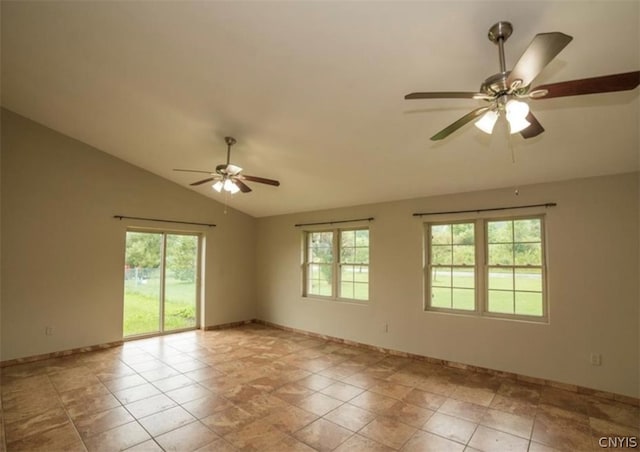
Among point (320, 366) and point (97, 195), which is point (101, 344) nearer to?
point (97, 195)

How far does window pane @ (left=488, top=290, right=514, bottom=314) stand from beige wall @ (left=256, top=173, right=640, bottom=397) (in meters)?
0.20

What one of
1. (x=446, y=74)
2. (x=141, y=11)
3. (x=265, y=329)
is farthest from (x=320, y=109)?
(x=265, y=329)

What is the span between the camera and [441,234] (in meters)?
4.89

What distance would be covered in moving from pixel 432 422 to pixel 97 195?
5788mm

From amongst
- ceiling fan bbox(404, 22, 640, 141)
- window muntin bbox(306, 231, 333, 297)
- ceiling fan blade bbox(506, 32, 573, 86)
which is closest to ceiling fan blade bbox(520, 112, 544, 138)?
ceiling fan bbox(404, 22, 640, 141)

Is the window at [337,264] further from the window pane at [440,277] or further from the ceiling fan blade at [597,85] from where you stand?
the ceiling fan blade at [597,85]

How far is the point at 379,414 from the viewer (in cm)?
319

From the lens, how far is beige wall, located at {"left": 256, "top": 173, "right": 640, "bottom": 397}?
350 centimetres

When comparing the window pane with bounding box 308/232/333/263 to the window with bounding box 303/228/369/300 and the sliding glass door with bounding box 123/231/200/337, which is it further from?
the sliding glass door with bounding box 123/231/200/337

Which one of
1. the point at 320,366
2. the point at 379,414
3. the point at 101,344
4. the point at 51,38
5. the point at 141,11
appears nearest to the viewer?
the point at 141,11

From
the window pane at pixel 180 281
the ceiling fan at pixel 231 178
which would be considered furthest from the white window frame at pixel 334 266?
the ceiling fan at pixel 231 178

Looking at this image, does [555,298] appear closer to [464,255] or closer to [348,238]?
[464,255]

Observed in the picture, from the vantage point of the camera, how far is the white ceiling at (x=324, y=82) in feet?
6.95

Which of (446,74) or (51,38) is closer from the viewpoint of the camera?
(446,74)
